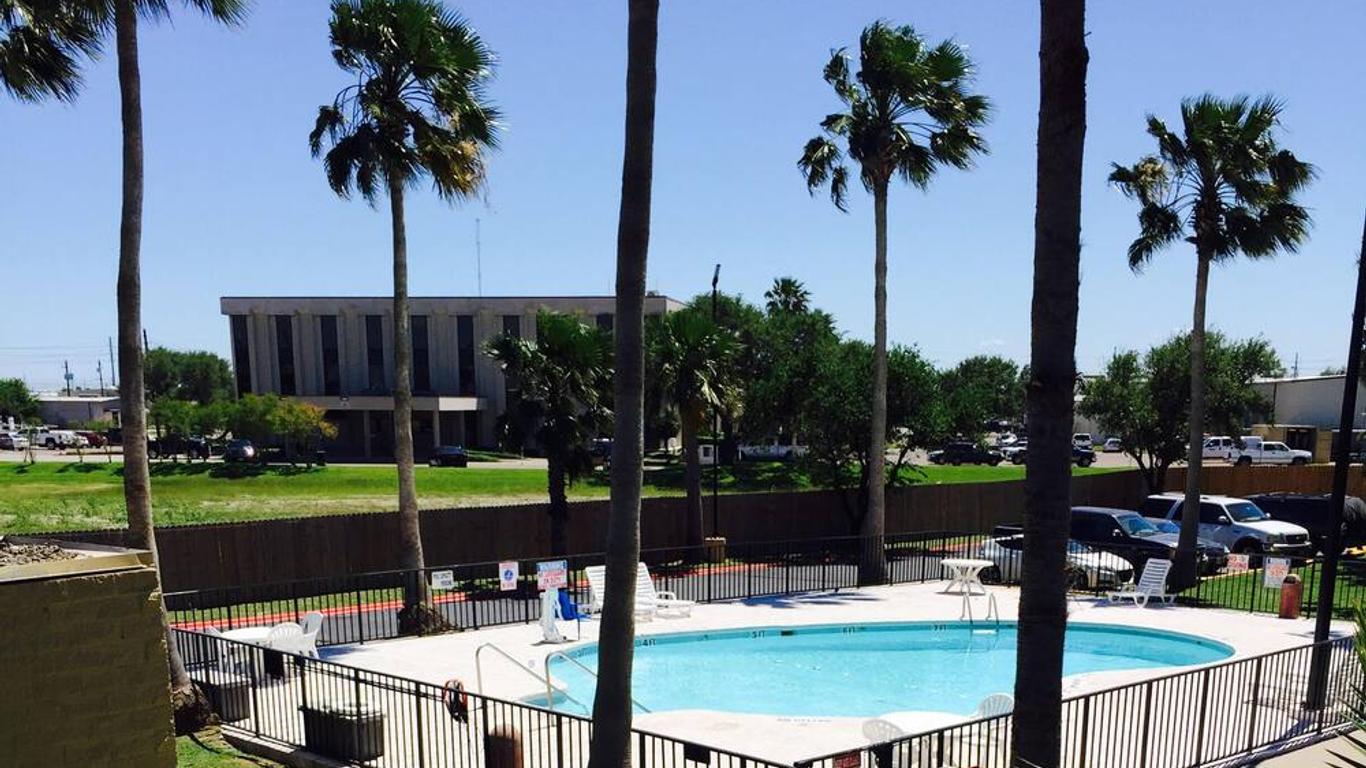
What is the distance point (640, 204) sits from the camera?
6.48 meters

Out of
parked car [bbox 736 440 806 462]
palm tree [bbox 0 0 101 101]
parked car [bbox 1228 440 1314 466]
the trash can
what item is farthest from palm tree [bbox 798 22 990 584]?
parked car [bbox 1228 440 1314 466]

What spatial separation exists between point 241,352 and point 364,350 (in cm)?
809

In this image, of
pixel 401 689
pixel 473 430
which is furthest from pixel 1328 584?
pixel 473 430

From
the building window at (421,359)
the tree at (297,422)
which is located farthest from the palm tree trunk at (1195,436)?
the building window at (421,359)

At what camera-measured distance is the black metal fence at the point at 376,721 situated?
29.3ft

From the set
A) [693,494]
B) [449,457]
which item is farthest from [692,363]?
[449,457]

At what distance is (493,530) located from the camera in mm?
24656

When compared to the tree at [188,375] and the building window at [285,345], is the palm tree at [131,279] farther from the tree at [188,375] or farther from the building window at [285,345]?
the tree at [188,375]

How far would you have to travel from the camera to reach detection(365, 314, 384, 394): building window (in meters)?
60.1

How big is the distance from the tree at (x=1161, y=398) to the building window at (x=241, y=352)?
50.5m

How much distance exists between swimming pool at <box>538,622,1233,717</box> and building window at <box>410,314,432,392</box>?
47.7 m

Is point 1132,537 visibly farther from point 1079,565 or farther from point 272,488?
point 272,488

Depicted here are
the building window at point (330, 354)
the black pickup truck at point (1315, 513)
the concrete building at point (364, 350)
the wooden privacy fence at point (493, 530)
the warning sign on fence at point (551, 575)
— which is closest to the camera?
the warning sign on fence at point (551, 575)

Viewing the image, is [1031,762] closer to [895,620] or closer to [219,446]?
[895,620]
